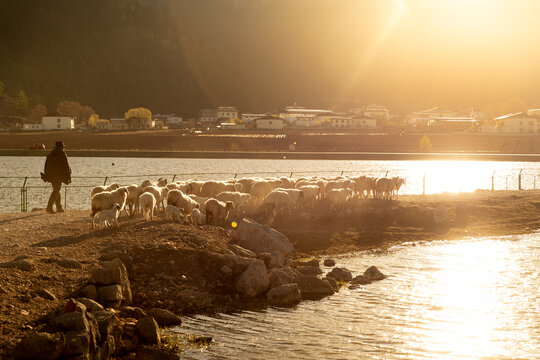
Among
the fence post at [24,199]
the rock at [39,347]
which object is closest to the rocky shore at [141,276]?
the rock at [39,347]

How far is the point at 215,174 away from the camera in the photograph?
65625 mm

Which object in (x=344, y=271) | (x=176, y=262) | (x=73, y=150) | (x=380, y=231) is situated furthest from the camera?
(x=73, y=150)

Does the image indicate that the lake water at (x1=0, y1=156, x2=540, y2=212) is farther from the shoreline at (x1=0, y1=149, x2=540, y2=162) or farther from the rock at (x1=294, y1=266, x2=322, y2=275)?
the rock at (x1=294, y1=266, x2=322, y2=275)

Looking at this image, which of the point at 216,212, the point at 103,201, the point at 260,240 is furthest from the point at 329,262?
the point at 103,201

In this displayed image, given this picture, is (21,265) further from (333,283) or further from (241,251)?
(333,283)

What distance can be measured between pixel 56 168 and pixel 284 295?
36.2ft

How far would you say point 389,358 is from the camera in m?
12.8

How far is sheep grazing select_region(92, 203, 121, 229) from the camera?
19312 millimetres

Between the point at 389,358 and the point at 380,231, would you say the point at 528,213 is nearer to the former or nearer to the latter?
the point at 380,231

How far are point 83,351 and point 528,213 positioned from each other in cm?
2736

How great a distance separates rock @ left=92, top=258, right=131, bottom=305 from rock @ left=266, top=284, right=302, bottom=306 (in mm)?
Result: 3670

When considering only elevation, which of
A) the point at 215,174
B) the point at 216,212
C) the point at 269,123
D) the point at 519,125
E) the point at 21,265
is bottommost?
the point at 21,265

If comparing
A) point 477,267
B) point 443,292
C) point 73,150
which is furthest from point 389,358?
point 73,150

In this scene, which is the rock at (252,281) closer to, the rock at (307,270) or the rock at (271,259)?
the rock at (271,259)
